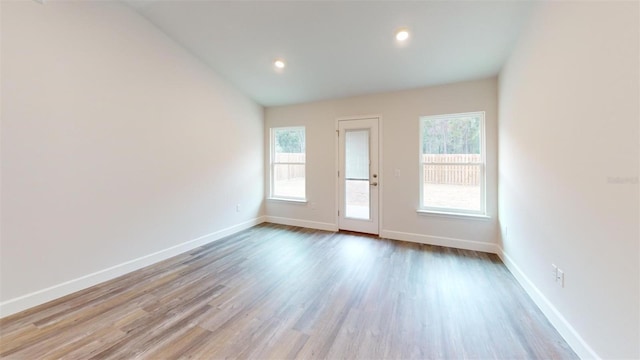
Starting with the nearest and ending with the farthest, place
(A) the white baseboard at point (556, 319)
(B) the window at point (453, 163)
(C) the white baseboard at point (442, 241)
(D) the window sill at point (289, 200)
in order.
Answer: (A) the white baseboard at point (556, 319), (C) the white baseboard at point (442, 241), (B) the window at point (453, 163), (D) the window sill at point (289, 200)

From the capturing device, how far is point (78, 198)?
2520 millimetres

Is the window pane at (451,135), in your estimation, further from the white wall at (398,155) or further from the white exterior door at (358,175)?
the white exterior door at (358,175)

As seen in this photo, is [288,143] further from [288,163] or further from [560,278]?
[560,278]

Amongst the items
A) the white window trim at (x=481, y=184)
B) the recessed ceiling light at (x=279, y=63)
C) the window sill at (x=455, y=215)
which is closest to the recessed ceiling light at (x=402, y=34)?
the white window trim at (x=481, y=184)

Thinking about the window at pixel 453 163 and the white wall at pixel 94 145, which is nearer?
the white wall at pixel 94 145

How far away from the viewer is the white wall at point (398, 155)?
3.58 m

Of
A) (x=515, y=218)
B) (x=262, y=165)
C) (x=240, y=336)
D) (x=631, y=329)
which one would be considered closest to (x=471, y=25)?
(x=515, y=218)

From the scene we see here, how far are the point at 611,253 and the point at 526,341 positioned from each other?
845mm

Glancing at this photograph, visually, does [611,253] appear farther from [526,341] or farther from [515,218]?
[515,218]

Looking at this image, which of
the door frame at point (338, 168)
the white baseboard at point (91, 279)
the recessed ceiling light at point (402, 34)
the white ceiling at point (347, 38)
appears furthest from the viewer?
the door frame at point (338, 168)

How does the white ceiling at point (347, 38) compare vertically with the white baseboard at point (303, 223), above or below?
above

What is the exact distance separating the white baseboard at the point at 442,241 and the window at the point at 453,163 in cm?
43

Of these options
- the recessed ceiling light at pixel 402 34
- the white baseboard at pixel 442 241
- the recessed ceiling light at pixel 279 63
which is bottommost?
the white baseboard at pixel 442 241

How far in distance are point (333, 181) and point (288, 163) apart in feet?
3.64
